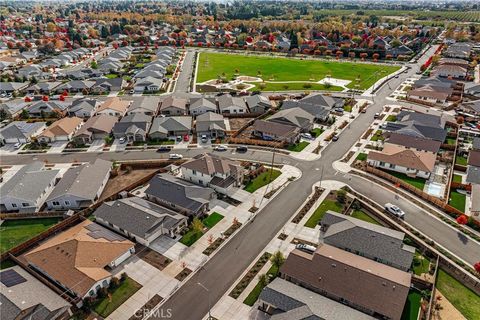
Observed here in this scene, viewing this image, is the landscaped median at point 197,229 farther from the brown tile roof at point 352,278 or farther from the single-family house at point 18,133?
the single-family house at point 18,133

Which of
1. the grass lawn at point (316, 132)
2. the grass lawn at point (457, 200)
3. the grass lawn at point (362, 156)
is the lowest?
the grass lawn at point (457, 200)

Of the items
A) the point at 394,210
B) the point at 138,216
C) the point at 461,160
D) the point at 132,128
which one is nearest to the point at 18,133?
the point at 132,128

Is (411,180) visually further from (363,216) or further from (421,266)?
(421,266)

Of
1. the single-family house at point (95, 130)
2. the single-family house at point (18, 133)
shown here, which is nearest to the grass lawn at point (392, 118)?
the single-family house at point (95, 130)

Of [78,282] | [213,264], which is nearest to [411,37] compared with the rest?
[213,264]

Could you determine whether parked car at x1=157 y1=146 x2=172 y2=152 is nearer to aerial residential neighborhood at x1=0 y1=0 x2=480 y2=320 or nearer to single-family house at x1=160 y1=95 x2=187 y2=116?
aerial residential neighborhood at x1=0 y1=0 x2=480 y2=320
